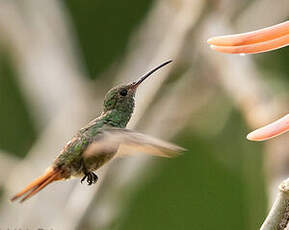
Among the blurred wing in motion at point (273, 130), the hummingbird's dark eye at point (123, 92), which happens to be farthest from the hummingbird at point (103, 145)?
the blurred wing in motion at point (273, 130)

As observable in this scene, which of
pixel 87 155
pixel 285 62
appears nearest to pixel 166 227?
pixel 285 62

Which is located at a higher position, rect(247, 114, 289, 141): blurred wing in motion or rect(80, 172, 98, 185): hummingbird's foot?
rect(247, 114, 289, 141): blurred wing in motion

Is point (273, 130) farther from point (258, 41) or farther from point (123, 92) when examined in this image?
point (123, 92)

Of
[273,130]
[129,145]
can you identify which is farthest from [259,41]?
[129,145]

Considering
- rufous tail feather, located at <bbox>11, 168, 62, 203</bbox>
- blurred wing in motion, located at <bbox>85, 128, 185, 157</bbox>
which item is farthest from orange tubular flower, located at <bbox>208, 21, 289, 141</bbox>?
rufous tail feather, located at <bbox>11, 168, 62, 203</bbox>

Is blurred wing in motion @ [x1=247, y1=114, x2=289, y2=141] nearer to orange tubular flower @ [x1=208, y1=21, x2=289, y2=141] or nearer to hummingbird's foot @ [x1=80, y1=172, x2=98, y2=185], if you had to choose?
orange tubular flower @ [x1=208, y1=21, x2=289, y2=141]

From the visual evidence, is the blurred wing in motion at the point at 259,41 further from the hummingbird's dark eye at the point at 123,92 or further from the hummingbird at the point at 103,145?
the hummingbird's dark eye at the point at 123,92
